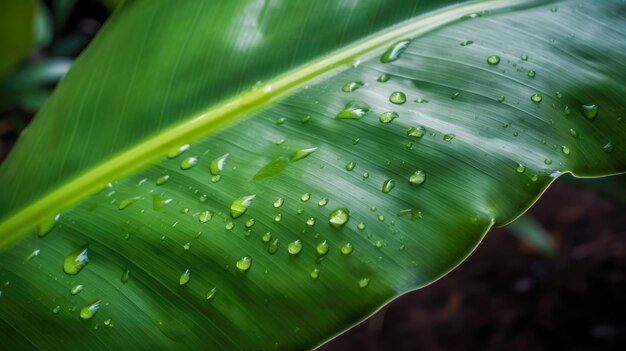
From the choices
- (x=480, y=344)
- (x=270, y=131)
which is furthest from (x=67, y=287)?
(x=480, y=344)

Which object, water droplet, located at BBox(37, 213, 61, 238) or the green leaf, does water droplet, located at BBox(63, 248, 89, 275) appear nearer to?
water droplet, located at BBox(37, 213, 61, 238)

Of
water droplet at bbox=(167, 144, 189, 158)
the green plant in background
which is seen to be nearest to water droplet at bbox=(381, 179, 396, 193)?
the green plant in background

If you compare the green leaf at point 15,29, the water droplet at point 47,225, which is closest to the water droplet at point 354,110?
the water droplet at point 47,225

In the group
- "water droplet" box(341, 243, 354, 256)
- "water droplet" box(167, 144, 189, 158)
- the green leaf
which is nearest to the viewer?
"water droplet" box(341, 243, 354, 256)

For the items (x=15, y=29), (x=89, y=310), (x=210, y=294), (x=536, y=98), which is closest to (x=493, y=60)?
(x=536, y=98)

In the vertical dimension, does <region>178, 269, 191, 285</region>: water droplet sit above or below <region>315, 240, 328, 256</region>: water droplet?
below

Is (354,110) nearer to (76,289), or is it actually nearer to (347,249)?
(347,249)

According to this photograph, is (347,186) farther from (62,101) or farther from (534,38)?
(62,101)
